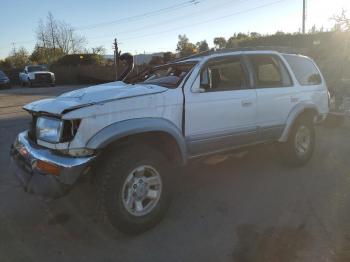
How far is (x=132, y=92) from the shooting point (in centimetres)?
402

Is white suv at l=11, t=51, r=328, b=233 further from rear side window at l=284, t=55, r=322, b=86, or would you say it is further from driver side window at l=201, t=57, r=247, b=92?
rear side window at l=284, t=55, r=322, b=86

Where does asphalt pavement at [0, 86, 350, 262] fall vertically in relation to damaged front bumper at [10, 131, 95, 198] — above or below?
below

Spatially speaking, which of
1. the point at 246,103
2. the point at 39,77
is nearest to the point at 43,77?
the point at 39,77

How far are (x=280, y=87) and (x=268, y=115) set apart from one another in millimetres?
526

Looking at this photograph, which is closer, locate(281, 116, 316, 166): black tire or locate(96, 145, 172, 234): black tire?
locate(96, 145, 172, 234): black tire

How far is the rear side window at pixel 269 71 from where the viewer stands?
5.34 m

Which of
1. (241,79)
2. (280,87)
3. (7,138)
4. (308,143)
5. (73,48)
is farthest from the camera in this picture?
(73,48)

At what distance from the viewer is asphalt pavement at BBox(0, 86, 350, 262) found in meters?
3.49

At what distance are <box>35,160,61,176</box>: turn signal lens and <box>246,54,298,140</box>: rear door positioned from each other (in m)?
2.82

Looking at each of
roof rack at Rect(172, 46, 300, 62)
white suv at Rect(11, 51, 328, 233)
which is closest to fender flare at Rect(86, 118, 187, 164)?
white suv at Rect(11, 51, 328, 233)

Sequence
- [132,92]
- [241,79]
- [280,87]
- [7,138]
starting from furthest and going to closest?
[7,138], [280,87], [241,79], [132,92]

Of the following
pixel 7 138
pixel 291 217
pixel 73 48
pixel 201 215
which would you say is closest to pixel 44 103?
pixel 201 215

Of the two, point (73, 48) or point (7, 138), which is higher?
point (73, 48)

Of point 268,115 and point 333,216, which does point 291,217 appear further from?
point 268,115
